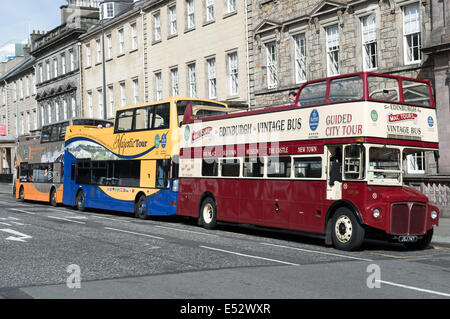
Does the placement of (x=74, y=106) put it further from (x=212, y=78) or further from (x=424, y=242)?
(x=424, y=242)

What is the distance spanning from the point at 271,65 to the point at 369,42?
6.48m

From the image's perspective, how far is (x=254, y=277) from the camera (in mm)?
9844

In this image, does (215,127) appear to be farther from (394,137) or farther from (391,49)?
(391,49)

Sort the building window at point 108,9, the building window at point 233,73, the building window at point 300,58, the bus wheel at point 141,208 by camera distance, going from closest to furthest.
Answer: the bus wheel at point 141,208, the building window at point 300,58, the building window at point 233,73, the building window at point 108,9

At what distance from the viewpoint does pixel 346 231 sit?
1395 centimetres

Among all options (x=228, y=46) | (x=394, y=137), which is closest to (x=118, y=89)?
(x=228, y=46)

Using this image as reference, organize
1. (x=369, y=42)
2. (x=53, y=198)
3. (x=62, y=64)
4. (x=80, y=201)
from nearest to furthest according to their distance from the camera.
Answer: (x=369, y=42) < (x=80, y=201) < (x=53, y=198) < (x=62, y=64)

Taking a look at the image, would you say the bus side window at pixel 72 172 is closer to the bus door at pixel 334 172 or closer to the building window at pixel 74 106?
the bus door at pixel 334 172

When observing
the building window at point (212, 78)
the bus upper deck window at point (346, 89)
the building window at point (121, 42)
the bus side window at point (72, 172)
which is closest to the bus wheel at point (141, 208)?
the bus side window at point (72, 172)

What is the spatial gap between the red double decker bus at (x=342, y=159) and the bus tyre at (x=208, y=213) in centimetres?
131

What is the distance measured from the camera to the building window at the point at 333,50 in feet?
85.1

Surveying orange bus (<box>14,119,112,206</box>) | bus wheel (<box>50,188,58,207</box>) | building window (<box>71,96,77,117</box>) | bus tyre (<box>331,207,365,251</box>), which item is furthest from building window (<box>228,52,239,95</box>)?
building window (<box>71,96,77,117</box>)

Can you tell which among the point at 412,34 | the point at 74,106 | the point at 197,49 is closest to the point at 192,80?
the point at 197,49

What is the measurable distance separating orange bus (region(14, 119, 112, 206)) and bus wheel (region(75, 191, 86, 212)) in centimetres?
227
